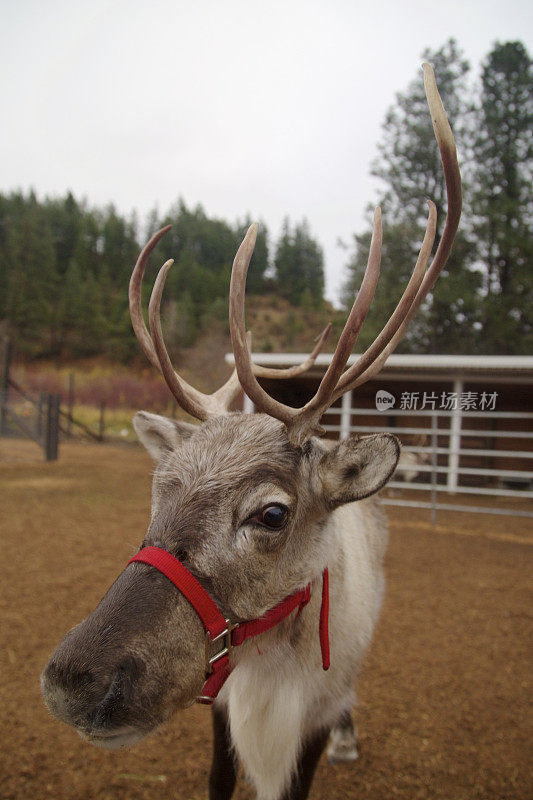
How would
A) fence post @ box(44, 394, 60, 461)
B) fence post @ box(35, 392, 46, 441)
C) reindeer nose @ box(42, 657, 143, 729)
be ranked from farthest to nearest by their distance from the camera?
fence post @ box(35, 392, 46, 441) < fence post @ box(44, 394, 60, 461) < reindeer nose @ box(42, 657, 143, 729)

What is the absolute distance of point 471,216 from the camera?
6.94m

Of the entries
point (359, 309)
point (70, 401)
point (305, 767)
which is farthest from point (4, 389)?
point (359, 309)

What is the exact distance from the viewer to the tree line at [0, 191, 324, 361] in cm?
1104

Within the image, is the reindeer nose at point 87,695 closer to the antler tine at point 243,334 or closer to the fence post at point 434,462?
the antler tine at point 243,334

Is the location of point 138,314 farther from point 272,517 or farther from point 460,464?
point 460,464

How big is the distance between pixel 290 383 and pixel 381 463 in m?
A: 1.12

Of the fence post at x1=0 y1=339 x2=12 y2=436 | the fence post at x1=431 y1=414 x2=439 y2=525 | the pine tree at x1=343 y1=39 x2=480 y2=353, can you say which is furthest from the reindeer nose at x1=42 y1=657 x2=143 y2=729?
the fence post at x1=0 y1=339 x2=12 y2=436

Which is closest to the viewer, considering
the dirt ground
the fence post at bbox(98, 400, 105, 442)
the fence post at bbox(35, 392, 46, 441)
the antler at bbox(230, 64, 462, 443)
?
the antler at bbox(230, 64, 462, 443)

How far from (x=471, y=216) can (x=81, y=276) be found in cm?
2608

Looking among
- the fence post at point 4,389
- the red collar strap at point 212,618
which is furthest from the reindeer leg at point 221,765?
the fence post at point 4,389

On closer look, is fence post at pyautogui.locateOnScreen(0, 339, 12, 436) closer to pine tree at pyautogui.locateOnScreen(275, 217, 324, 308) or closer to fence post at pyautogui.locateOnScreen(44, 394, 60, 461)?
fence post at pyautogui.locateOnScreen(44, 394, 60, 461)

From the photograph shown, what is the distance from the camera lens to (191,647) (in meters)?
1.41

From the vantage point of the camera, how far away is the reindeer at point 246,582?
50.1 inches

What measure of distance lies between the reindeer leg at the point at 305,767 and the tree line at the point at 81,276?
7133 mm
